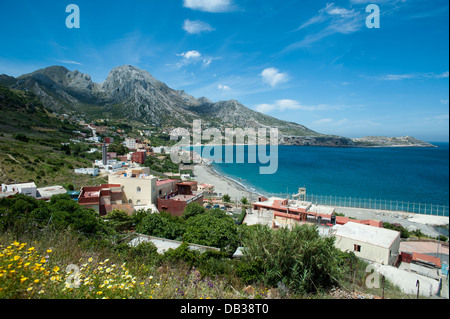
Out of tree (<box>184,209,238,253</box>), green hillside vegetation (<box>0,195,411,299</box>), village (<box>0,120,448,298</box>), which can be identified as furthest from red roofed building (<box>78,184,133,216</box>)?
tree (<box>184,209,238,253</box>)

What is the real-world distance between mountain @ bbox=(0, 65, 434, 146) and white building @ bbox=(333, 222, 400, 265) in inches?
3255

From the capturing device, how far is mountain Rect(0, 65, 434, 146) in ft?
263

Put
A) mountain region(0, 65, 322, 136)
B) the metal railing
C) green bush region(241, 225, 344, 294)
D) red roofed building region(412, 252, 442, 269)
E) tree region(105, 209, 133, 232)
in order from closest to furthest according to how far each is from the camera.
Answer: green bush region(241, 225, 344, 294)
tree region(105, 209, 133, 232)
red roofed building region(412, 252, 442, 269)
the metal railing
mountain region(0, 65, 322, 136)

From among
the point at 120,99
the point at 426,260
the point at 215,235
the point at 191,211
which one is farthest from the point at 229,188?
the point at 120,99

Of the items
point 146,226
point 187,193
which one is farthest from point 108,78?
point 146,226

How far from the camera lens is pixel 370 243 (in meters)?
9.84

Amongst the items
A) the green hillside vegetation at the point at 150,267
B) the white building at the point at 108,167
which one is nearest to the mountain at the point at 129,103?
the white building at the point at 108,167

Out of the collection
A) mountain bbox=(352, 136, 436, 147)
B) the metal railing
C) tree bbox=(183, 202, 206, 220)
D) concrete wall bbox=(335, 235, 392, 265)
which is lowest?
the metal railing

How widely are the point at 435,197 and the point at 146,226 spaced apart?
138ft

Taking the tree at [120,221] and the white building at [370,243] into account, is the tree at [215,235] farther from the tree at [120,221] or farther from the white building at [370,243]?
the white building at [370,243]

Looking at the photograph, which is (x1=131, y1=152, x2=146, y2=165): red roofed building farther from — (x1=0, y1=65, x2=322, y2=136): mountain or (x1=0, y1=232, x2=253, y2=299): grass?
(x1=0, y1=65, x2=322, y2=136): mountain

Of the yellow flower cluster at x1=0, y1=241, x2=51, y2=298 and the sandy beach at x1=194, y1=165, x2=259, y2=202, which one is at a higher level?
the yellow flower cluster at x1=0, y1=241, x2=51, y2=298

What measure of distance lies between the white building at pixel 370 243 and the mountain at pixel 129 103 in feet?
271
